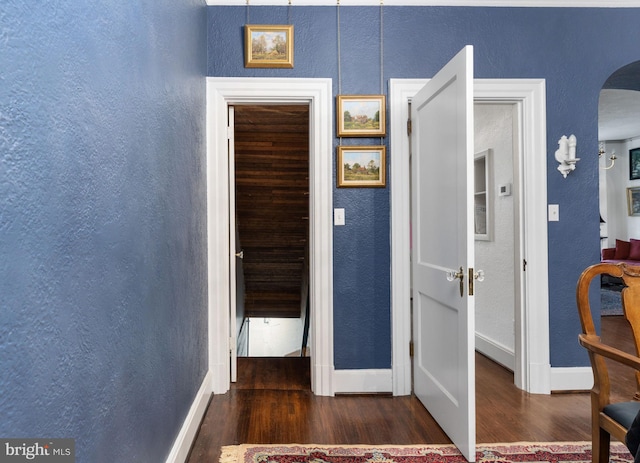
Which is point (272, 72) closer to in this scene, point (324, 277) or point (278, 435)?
point (324, 277)

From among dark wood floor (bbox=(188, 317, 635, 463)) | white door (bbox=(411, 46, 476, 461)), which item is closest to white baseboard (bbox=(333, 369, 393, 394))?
dark wood floor (bbox=(188, 317, 635, 463))

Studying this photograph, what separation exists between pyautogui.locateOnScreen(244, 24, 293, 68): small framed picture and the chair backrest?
218cm

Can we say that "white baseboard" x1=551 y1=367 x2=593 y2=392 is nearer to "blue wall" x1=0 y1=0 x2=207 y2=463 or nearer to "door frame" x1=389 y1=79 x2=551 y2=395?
"door frame" x1=389 y1=79 x2=551 y2=395

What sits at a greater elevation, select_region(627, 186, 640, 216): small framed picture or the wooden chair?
select_region(627, 186, 640, 216): small framed picture

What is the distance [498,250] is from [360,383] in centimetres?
175

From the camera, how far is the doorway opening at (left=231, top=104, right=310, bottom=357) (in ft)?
15.5

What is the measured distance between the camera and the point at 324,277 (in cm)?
281

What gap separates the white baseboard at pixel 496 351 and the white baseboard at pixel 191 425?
88.2 inches

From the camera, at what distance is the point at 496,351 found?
350 centimetres

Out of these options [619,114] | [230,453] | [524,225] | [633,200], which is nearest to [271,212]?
[524,225]

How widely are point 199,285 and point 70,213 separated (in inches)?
65.0

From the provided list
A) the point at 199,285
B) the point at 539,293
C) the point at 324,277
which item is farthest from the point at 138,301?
the point at 539,293

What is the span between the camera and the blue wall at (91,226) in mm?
781

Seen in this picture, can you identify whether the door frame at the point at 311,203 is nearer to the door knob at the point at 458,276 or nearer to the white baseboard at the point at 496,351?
the door knob at the point at 458,276
